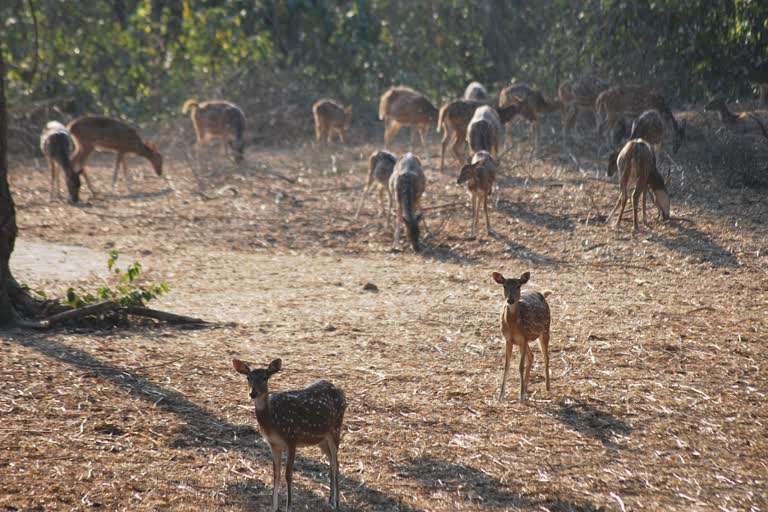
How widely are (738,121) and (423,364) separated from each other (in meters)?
10.7

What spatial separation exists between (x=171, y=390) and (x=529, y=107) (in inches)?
511

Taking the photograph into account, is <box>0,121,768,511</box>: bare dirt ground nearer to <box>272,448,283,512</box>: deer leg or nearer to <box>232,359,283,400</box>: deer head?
<box>272,448,283,512</box>: deer leg

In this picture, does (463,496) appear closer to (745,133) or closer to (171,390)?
(171,390)

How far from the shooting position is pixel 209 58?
24.2 metres

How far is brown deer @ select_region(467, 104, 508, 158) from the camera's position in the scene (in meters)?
16.0

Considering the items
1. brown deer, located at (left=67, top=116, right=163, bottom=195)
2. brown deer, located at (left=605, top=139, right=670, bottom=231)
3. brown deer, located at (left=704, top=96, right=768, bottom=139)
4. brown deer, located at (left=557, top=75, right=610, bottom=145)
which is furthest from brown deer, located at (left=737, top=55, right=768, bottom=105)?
brown deer, located at (left=67, top=116, right=163, bottom=195)

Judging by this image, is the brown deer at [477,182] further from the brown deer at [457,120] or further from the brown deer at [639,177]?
the brown deer at [457,120]

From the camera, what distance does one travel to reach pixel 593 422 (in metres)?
6.75

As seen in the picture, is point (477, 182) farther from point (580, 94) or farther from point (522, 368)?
point (522, 368)

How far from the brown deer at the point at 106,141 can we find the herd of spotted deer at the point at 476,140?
2 centimetres

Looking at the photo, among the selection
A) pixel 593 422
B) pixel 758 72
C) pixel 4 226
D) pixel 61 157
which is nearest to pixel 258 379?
pixel 593 422

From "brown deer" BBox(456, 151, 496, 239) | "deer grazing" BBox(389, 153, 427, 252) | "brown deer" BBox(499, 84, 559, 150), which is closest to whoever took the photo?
"deer grazing" BBox(389, 153, 427, 252)

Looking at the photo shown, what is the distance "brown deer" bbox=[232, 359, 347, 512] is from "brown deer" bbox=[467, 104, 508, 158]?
11096mm

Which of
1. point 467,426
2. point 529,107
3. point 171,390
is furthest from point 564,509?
point 529,107
